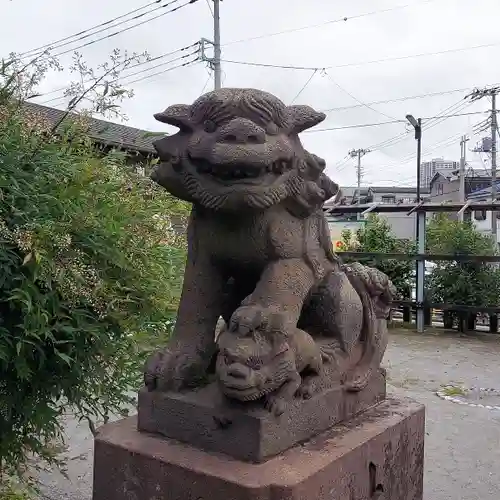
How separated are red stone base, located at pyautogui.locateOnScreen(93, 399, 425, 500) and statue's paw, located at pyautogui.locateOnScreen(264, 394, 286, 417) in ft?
0.37

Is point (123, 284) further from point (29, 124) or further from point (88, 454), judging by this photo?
point (88, 454)

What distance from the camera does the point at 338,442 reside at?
5.16 ft

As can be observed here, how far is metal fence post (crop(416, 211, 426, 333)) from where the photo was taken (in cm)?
687

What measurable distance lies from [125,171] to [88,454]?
1663 millimetres

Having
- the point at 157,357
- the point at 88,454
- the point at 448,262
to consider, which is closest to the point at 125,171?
the point at 157,357

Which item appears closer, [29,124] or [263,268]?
[263,268]

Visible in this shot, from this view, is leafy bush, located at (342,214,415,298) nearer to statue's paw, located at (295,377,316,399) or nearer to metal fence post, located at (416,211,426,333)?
metal fence post, located at (416,211,426,333)

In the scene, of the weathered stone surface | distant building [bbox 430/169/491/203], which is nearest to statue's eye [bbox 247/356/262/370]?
the weathered stone surface

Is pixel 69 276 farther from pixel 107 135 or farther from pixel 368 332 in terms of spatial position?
pixel 107 135

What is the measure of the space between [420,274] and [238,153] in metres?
5.96

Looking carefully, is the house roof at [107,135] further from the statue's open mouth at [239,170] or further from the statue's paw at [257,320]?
the statue's paw at [257,320]

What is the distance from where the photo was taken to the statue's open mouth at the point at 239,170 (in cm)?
141

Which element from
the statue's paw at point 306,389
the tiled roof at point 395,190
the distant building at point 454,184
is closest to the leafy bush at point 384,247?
the statue's paw at point 306,389

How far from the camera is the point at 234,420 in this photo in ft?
4.75
